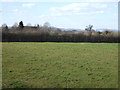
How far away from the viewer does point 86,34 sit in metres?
25.4

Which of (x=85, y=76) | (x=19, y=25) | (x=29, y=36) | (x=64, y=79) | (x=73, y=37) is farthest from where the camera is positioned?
(x=19, y=25)

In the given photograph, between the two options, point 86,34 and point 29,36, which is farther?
point 86,34

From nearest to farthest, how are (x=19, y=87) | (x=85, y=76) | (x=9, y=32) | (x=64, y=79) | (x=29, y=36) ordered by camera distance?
(x=19, y=87) → (x=64, y=79) → (x=85, y=76) → (x=9, y=32) → (x=29, y=36)

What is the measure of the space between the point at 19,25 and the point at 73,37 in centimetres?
1105

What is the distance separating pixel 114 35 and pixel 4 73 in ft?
77.1

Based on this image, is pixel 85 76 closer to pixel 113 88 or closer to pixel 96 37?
pixel 113 88

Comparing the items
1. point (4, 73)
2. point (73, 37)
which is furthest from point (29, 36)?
point (4, 73)

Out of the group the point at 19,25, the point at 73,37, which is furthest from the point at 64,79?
the point at 19,25

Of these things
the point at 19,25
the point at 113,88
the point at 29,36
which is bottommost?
the point at 113,88

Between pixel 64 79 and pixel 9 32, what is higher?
pixel 9 32

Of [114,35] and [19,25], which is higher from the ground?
[19,25]

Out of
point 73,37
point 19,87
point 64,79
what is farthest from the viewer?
point 73,37

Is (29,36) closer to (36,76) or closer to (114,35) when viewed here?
(114,35)

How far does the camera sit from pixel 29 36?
74.1 feet
